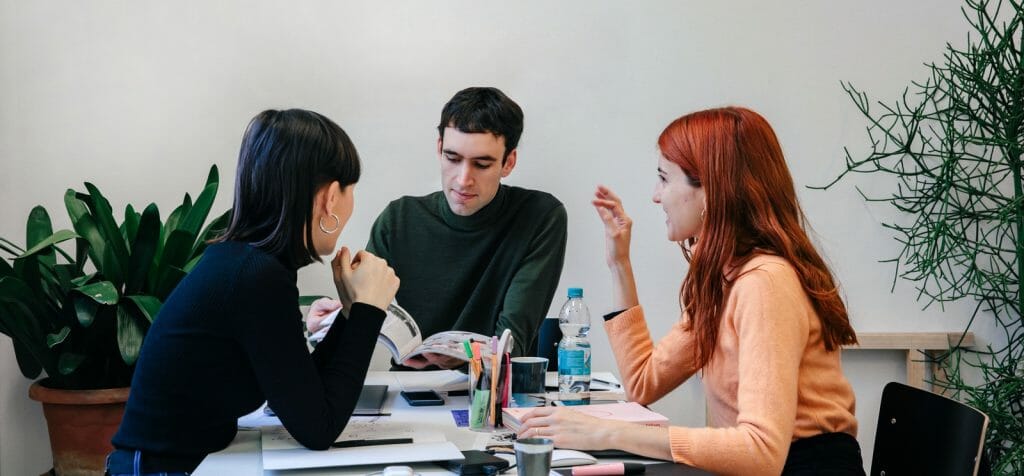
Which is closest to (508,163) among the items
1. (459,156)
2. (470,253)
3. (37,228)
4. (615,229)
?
(459,156)

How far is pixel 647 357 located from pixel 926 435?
58cm

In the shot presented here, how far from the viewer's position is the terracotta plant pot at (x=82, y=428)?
2498mm

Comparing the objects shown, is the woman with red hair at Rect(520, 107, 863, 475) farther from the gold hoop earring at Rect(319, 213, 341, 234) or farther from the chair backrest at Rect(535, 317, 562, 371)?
the chair backrest at Rect(535, 317, 562, 371)

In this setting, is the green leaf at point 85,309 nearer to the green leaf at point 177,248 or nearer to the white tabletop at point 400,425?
the green leaf at point 177,248

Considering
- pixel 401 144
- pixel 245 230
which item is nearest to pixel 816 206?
pixel 401 144

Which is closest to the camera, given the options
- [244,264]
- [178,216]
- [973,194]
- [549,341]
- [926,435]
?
[244,264]

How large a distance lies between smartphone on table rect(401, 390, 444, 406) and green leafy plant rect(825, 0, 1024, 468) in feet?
6.03

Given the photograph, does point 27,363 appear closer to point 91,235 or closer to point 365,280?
point 91,235

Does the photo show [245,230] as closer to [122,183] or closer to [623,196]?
[122,183]

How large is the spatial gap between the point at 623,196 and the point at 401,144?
2.85 ft

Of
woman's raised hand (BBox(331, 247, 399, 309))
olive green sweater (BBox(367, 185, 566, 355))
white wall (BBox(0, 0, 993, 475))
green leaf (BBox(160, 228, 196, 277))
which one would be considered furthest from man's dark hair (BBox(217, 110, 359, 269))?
white wall (BBox(0, 0, 993, 475))

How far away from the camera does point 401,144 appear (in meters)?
3.18

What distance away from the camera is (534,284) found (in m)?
2.40

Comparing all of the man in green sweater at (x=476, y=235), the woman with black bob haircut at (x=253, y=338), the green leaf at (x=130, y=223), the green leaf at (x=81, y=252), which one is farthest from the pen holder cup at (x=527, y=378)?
the green leaf at (x=81, y=252)
